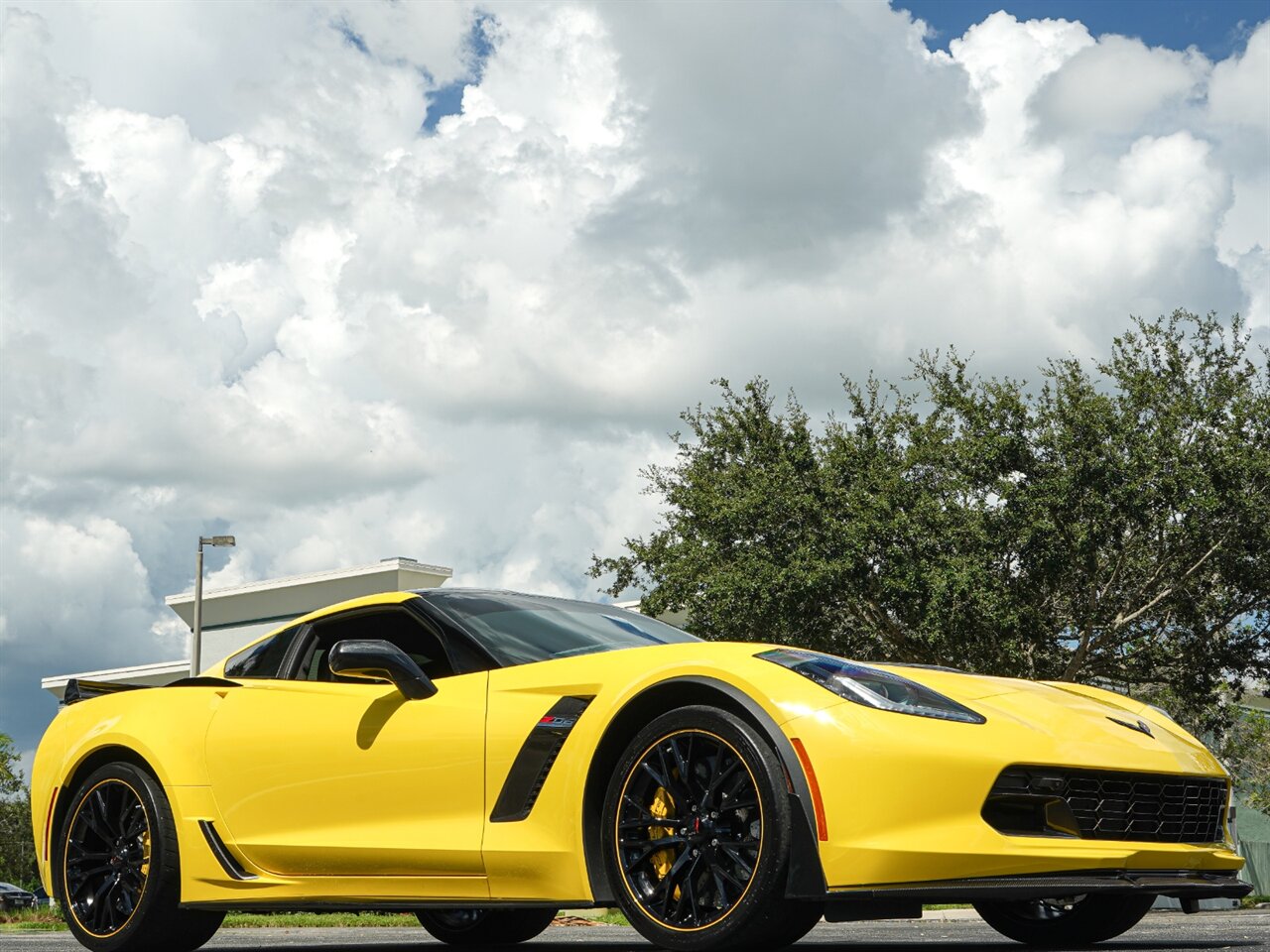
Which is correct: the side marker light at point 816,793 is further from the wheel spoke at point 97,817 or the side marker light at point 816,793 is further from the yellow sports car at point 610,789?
the wheel spoke at point 97,817

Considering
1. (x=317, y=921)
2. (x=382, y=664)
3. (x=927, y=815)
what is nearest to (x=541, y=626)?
(x=382, y=664)

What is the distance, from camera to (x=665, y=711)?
4.75 m

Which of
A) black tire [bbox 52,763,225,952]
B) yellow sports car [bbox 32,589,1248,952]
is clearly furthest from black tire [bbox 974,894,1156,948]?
black tire [bbox 52,763,225,952]

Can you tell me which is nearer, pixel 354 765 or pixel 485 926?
pixel 354 765

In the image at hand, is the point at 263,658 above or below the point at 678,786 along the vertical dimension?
above

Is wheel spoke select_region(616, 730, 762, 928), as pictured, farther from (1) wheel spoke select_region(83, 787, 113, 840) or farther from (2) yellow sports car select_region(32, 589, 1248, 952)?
(1) wheel spoke select_region(83, 787, 113, 840)

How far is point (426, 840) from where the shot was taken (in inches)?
200

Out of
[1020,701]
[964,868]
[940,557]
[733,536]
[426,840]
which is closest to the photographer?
[964,868]

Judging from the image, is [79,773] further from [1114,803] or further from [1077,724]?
[1114,803]

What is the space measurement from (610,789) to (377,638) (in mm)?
1619

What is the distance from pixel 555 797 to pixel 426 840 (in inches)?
23.2

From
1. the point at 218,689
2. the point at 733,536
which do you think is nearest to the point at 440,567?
the point at 733,536

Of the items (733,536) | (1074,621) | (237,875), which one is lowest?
(237,875)

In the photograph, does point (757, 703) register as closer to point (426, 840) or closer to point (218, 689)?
point (426, 840)
